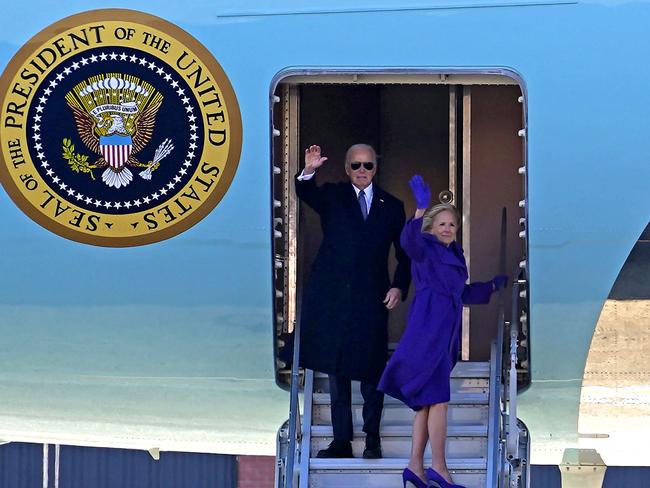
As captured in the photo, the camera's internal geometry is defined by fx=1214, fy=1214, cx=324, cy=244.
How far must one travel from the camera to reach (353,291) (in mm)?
6516

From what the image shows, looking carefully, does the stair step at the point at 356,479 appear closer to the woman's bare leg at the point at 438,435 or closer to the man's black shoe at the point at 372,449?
the man's black shoe at the point at 372,449

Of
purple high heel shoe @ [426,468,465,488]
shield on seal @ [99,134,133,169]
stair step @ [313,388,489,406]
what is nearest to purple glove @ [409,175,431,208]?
stair step @ [313,388,489,406]

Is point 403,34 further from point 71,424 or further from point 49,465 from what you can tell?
point 49,465

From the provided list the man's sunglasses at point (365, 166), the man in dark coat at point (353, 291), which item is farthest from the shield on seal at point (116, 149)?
the man's sunglasses at point (365, 166)

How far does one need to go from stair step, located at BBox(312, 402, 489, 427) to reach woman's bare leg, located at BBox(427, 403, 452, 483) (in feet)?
1.68

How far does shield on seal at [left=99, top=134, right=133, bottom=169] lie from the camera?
21.7 feet

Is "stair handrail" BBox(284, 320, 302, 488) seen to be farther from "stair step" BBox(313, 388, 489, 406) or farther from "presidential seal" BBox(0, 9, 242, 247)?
"presidential seal" BBox(0, 9, 242, 247)

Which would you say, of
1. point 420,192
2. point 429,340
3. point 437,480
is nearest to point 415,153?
point 420,192

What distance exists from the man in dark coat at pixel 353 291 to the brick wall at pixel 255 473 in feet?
16.6

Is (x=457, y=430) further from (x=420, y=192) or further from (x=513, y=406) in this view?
(x=420, y=192)

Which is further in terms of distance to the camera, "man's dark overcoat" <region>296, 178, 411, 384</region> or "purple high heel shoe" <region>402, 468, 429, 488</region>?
"man's dark overcoat" <region>296, 178, 411, 384</region>

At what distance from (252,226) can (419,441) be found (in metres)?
1.46

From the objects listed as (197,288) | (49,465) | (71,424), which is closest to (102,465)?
(49,465)

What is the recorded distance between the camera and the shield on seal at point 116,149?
6613 mm
